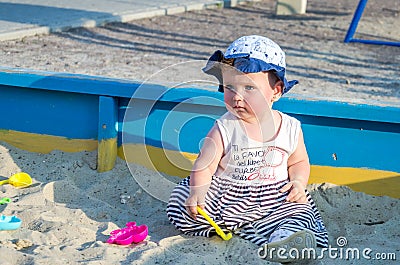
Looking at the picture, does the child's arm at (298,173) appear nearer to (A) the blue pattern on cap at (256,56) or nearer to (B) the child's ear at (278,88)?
(B) the child's ear at (278,88)

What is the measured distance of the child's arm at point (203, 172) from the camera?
2578 millimetres

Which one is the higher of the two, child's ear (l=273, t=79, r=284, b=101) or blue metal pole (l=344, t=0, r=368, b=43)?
blue metal pole (l=344, t=0, r=368, b=43)

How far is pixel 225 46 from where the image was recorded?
609 cm

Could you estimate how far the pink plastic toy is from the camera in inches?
96.7

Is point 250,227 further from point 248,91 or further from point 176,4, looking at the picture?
point 176,4

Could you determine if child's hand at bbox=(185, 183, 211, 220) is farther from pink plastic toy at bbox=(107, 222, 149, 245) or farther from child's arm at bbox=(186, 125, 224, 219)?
pink plastic toy at bbox=(107, 222, 149, 245)

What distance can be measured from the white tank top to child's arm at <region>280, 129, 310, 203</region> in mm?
37

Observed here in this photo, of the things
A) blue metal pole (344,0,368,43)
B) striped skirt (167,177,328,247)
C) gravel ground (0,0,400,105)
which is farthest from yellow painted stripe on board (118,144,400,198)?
blue metal pole (344,0,368,43)

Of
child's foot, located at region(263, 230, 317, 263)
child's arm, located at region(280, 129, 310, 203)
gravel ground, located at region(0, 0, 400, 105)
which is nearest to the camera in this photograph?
child's foot, located at region(263, 230, 317, 263)

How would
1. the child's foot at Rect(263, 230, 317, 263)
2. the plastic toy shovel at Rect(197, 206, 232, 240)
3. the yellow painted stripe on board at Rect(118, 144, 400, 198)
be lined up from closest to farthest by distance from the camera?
the child's foot at Rect(263, 230, 317, 263)
the plastic toy shovel at Rect(197, 206, 232, 240)
the yellow painted stripe on board at Rect(118, 144, 400, 198)

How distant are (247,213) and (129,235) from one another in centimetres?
41

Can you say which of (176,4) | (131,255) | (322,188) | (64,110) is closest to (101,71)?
(64,110)

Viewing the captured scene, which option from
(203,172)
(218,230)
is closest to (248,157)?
(203,172)

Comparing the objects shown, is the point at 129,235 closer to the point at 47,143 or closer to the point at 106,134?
the point at 106,134
